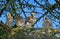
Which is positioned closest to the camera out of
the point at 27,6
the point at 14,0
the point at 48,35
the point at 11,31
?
the point at 48,35

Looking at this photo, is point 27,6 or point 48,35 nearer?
point 48,35

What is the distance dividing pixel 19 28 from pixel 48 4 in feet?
8.21

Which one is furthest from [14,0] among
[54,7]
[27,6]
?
[54,7]

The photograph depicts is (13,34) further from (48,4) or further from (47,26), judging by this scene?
(48,4)

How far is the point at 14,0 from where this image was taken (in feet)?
10.9

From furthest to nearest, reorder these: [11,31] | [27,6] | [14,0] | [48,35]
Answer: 1. [27,6]
2. [14,0]
3. [11,31]
4. [48,35]

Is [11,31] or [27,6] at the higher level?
[11,31]

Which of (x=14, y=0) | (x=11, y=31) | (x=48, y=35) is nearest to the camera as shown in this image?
(x=48, y=35)

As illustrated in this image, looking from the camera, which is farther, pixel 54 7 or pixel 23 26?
pixel 54 7

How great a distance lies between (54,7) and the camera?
3457mm

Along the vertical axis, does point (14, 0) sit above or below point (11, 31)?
below

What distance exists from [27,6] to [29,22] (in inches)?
93.9

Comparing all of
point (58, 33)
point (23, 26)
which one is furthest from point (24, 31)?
point (58, 33)

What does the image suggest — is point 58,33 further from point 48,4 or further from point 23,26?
point 48,4
